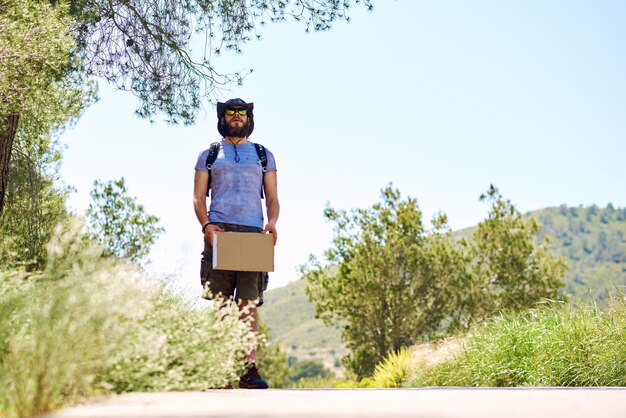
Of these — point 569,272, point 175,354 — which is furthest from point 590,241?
point 175,354

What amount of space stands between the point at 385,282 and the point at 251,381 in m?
17.6

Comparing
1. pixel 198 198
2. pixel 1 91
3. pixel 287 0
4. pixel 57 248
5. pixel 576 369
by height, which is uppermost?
pixel 287 0

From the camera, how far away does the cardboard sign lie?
634cm

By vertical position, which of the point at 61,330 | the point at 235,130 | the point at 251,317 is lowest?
the point at 61,330

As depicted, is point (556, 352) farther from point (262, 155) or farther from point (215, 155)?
point (215, 155)

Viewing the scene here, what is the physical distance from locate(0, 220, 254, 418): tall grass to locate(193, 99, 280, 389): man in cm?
120

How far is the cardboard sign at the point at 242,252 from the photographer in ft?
20.8

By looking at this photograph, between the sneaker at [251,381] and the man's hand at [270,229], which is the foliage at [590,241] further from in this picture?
the sneaker at [251,381]

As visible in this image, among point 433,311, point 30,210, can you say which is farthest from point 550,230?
point 30,210

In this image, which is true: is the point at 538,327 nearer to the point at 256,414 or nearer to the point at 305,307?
the point at 256,414

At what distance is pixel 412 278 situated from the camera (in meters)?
24.0

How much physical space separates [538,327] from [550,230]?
168744 millimetres

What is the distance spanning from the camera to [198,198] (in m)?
6.77

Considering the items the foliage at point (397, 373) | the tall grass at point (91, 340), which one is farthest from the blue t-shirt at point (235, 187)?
the foliage at point (397, 373)
